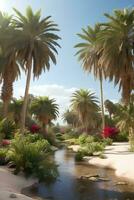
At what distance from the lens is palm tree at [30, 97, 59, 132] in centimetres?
5831

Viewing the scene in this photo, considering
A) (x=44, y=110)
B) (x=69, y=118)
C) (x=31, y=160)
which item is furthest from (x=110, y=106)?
(x=31, y=160)

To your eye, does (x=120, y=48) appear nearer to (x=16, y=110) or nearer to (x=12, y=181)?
(x=12, y=181)

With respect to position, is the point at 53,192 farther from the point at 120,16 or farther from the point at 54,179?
the point at 120,16

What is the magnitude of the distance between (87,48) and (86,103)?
51.0 feet

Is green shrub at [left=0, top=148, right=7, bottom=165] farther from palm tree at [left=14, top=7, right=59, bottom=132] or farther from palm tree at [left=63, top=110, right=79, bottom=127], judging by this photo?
palm tree at [left=63, top=110, right=79, bottom=127]

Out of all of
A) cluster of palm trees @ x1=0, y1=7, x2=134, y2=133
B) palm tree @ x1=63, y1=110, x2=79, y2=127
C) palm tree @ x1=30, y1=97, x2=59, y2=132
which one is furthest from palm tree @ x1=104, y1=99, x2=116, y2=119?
cluster of palm trees @ x1=0, y1=7, x2=134, y2=133

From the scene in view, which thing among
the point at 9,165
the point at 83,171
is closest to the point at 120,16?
the point at 83,171

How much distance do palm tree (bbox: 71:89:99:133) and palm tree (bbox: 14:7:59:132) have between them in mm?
28161

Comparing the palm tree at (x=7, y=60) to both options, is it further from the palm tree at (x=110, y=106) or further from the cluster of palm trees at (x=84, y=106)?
the palm tree at (x=110, y=106)

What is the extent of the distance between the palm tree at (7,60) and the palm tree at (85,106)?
2648cm

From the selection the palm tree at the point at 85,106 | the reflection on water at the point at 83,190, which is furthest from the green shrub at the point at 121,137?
the reflection on water at the point at 83,190

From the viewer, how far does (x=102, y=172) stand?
2200 cm

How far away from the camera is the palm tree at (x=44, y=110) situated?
Result: 58.3 meters

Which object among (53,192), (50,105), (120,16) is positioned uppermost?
(120,16)
